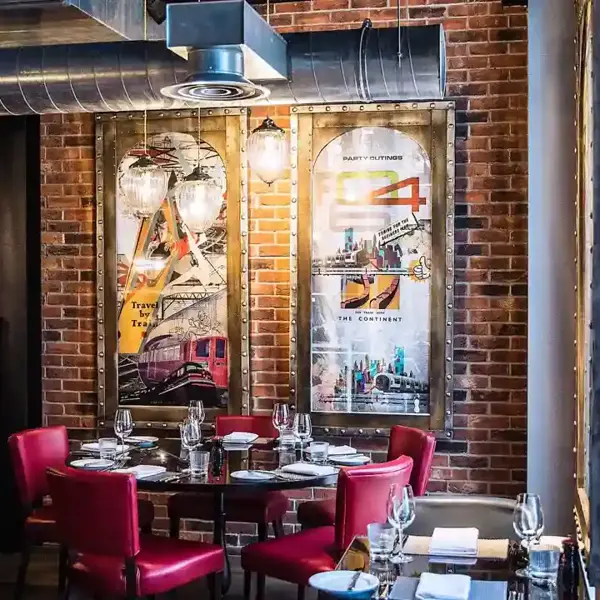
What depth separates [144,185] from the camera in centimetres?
504

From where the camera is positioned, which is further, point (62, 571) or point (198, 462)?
point (62, 571)

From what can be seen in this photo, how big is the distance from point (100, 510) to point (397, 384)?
2.10m

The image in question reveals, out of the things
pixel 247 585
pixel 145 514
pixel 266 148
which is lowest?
pixel 247 585

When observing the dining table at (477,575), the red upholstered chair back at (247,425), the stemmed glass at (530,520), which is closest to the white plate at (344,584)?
the dining table at (477,575)

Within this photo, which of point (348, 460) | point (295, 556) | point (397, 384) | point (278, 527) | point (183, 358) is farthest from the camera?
point (183, 358)

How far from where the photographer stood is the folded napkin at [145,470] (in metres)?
4.23

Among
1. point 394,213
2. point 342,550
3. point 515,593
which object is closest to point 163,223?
point 394,213

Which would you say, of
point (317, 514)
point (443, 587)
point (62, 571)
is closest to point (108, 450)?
point (62, 571)

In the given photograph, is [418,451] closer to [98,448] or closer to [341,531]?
[341,531]

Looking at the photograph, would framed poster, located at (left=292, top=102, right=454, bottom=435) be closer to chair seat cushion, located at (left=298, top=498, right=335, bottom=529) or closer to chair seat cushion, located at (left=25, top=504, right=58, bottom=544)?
chair seat cushion, located at (left=298, top=498, right=335, bottom=529)

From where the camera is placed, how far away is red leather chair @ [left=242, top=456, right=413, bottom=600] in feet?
12.7

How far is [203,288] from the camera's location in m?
5.72

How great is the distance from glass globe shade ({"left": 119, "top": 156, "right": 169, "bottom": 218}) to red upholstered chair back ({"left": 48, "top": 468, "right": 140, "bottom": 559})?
5.38 feet

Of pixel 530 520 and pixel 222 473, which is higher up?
pixel 530 520
